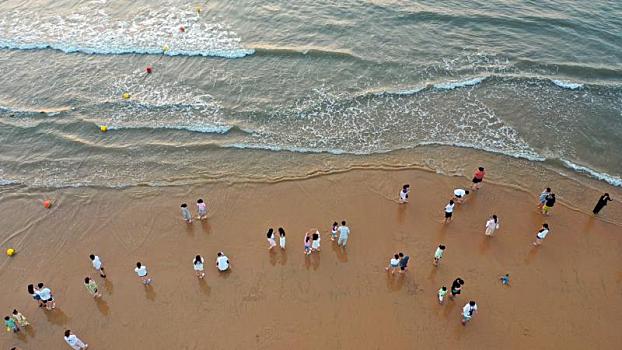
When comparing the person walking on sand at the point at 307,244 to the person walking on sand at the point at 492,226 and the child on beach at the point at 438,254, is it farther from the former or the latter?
the person walking on sand at the point at 492,226

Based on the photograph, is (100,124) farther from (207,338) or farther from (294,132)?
(207,338)

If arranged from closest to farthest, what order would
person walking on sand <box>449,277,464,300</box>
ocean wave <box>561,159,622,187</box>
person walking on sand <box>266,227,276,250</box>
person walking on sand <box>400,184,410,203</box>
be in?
person walking on sand <box>449,277,464,300</box> < person walking on sand <box>266,227,276,250</box> < person walking on sand <box>400,184,410,203</box> < ocean wave <box>561,159,622,187</box>

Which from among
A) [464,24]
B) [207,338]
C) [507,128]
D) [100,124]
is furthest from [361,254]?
[464,24]

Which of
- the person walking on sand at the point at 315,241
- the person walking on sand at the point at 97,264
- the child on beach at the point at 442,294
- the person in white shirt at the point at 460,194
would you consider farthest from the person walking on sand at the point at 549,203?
the person walking on sand at the point at 97,264

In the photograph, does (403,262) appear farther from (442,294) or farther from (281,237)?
(281,237)

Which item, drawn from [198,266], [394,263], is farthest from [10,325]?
[394,263]

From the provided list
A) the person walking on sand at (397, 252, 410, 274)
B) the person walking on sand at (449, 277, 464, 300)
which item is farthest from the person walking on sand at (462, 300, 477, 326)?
the person walking on sand at (397, 252, 410, 274)

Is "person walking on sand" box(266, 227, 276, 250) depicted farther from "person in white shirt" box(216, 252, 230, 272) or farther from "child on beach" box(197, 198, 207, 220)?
"child on beach" box(197, 198, 207, 220)
